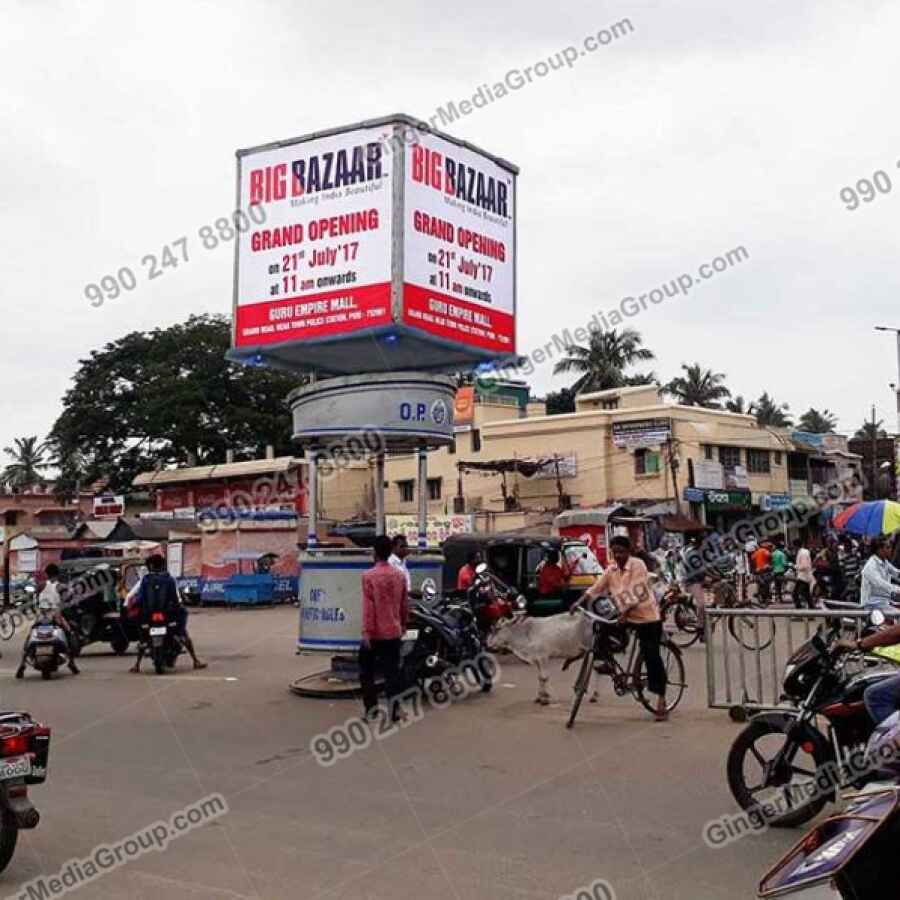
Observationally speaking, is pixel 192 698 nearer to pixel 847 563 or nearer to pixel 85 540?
pixel 847 563

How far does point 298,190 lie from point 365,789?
781cm

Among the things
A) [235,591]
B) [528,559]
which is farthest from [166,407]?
[528,559]

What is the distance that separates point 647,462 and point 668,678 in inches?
1185

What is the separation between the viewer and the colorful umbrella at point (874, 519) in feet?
63.3

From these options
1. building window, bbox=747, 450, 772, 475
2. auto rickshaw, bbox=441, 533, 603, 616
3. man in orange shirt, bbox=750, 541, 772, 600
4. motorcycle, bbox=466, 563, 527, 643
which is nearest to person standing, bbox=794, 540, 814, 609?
man in orange shirt, bbox=750, 541, 772, 600

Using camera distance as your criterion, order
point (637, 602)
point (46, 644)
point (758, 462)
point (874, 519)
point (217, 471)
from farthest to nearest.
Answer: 1. point (217, 471)
2. point (758, 462)
3. point (874, 519)
4. point (46, 644)
5. point (637, 602)

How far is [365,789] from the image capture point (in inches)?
302

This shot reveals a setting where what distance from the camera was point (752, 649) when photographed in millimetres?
9672

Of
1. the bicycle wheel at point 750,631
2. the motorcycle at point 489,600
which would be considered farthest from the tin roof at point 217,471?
the bicycle wheel at point 750,631

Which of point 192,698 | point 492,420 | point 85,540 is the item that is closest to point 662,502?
point 492,420

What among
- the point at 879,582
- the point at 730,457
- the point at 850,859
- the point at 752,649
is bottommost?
the point at 752,649

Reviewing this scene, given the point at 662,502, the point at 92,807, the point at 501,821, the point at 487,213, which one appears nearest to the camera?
the point at 501,821

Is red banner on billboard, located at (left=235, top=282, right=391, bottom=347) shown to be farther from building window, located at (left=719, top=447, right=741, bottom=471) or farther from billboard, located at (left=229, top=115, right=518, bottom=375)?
building window, located at (left=719, top=447, right=741, bottom=471)

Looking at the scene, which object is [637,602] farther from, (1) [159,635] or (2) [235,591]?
(2) [235,591]
